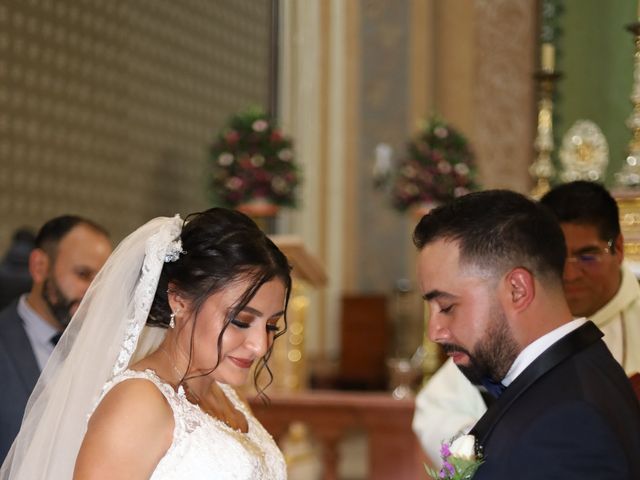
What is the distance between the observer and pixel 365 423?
18.9ft

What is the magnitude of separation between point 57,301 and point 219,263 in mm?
1518

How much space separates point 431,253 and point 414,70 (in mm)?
8954

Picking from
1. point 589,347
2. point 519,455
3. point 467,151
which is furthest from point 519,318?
point 467,151

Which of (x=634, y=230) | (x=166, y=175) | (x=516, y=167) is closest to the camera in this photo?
(x=634, y=230)

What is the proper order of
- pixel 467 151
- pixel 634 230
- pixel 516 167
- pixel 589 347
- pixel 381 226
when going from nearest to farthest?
pixel 589 347
pixel 634 230
pixel 467 151
pixel 516 167
pixel 381 226

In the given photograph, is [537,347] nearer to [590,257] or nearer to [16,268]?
[590,257]

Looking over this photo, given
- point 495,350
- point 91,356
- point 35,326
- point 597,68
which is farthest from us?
point 597,68

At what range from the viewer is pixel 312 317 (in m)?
11.5

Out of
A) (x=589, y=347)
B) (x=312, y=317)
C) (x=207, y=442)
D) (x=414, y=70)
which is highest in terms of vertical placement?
(x=414, y=70)

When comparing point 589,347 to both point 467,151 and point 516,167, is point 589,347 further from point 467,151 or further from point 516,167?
point 516,167

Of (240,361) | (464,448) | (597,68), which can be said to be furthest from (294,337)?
(597,68)

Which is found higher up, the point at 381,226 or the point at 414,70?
the point at 414,70

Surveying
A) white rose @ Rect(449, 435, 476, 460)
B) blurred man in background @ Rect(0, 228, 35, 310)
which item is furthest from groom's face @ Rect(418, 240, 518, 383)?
blurred man in background @ Rect(0, 228, 35, 310)

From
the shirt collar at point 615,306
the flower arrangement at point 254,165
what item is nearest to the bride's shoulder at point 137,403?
the shirt collar at point 615,306
